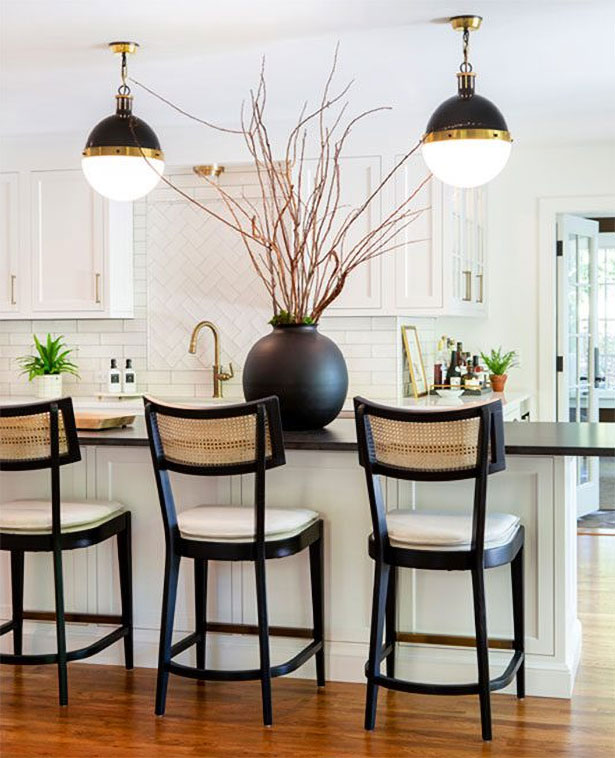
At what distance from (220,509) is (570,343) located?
13.1ft

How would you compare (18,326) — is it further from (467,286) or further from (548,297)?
(548,297)

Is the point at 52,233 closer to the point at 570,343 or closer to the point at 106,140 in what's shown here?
the point at 106,140

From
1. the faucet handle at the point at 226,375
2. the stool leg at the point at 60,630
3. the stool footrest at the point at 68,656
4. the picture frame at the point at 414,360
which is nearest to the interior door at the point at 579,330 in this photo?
the picture frame at the point at 414,360

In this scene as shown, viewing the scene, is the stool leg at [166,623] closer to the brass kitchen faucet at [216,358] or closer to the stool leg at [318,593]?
the stool leg at [318,593]

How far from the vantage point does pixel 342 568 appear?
3582 millimetres

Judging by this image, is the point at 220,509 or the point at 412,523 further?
the point at 220,509

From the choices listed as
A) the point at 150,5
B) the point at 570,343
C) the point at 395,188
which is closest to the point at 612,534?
the point at 570,343

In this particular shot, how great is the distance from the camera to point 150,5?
3.72m

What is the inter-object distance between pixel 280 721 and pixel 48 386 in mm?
3416

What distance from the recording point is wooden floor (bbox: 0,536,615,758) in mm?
3023

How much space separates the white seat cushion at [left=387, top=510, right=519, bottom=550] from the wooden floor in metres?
0.57

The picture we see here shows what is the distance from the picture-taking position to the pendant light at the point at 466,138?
378cm

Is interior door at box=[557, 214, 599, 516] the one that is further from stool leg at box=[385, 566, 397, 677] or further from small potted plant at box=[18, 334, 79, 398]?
stool leg at box=[385, 566, 397, 677]

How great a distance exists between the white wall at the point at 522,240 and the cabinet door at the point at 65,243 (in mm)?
2252
